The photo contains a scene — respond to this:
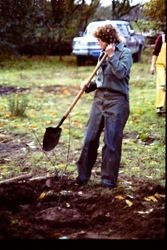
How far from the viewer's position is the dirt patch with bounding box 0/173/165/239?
371cm

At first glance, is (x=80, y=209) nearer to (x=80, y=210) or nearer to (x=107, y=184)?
(x=80, y=210)

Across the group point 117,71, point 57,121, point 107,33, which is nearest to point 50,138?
point 117,71

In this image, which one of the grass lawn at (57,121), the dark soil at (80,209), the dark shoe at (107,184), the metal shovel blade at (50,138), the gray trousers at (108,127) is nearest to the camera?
the dark soil at (80,209)

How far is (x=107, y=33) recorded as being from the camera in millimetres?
4809

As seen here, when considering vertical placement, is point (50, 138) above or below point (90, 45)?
above

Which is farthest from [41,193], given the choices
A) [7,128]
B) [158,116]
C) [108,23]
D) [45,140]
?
[158,116]

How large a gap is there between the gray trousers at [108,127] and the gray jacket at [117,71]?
0.07m

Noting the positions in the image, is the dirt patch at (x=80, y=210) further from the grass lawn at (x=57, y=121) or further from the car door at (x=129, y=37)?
the car door at (x=129, y=37)

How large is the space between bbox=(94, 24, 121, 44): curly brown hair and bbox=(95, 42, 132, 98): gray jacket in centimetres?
8

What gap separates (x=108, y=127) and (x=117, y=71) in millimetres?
553

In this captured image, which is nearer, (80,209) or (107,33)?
(80,209)

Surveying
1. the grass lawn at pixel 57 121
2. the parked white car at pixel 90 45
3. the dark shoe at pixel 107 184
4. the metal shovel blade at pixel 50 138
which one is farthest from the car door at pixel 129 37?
the dark shoe at pixel 107 184

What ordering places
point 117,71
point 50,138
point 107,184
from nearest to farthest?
point 117,71 < point 107,184 < point 50,138

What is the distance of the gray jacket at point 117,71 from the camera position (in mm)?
4754
